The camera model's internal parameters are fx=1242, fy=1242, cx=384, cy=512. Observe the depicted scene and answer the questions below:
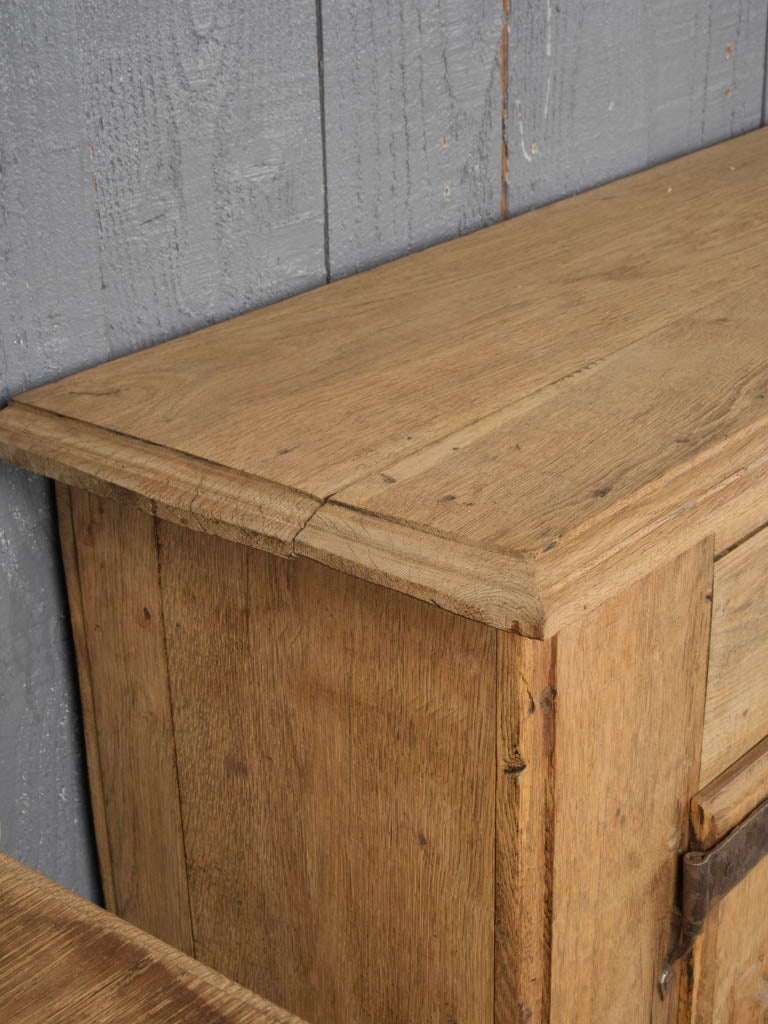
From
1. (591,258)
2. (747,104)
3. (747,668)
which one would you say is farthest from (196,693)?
(747,104)

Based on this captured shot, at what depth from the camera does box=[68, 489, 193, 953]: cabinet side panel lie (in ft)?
3.02

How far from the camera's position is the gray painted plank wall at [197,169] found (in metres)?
0.91

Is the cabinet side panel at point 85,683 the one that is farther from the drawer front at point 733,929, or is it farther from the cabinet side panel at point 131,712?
the drawer front at point 733,929

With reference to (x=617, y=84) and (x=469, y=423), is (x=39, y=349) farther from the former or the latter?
(x=617, y=84)

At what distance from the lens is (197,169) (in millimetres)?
1002

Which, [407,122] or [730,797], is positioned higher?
[407,122]

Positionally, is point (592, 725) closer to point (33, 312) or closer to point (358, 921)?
point (358, 921)

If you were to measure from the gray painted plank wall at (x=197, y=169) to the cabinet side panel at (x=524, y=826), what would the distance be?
415mm

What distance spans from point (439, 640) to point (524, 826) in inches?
4.9

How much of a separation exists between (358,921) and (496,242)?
65cm

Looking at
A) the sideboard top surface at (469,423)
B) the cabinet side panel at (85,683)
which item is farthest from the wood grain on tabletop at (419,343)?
the cabinet side panel at (85,683)

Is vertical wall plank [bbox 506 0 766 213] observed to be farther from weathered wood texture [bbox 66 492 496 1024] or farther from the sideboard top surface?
weathered wood texture [bbox 66 492 496 1024]

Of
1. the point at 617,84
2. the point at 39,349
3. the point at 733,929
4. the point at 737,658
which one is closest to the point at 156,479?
the point at 39,349

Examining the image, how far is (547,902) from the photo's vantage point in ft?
2.61
